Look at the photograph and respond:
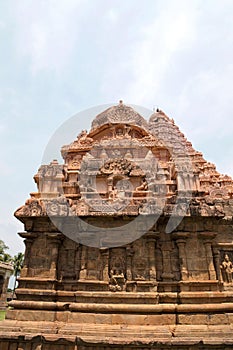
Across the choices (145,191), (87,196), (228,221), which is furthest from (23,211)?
(228,221)

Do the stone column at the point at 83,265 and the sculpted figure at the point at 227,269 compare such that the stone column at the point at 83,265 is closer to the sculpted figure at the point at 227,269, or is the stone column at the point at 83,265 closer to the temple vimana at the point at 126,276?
the temple vimana at the point at 126,276

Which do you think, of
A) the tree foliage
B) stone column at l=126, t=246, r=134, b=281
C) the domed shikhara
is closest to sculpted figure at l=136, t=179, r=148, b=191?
stone column at l=126, t=246, r=134, b=281

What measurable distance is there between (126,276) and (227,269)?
12.1 ft

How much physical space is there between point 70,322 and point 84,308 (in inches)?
25.0

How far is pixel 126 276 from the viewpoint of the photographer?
Result: 32.2ft

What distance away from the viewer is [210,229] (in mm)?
10180

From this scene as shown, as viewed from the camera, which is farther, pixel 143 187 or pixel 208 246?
pixel 143 187

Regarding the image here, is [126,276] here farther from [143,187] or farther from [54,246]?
[143,187]

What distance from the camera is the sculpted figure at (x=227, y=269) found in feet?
32.1

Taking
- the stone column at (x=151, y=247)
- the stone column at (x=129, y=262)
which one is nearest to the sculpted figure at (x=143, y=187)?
the stone column at (x=151, y=247)

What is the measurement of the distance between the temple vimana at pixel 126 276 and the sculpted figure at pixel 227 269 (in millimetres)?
34

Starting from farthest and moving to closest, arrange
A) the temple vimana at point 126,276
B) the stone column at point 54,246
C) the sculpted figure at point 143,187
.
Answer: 1. the sculpted figure at point 143,187
2. the stone column at point 54,246
3. the temple vimana at point 126,276

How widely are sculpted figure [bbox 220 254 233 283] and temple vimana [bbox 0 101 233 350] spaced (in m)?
0.03

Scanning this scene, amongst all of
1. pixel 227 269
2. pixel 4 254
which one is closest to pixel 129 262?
pixel 227 269
